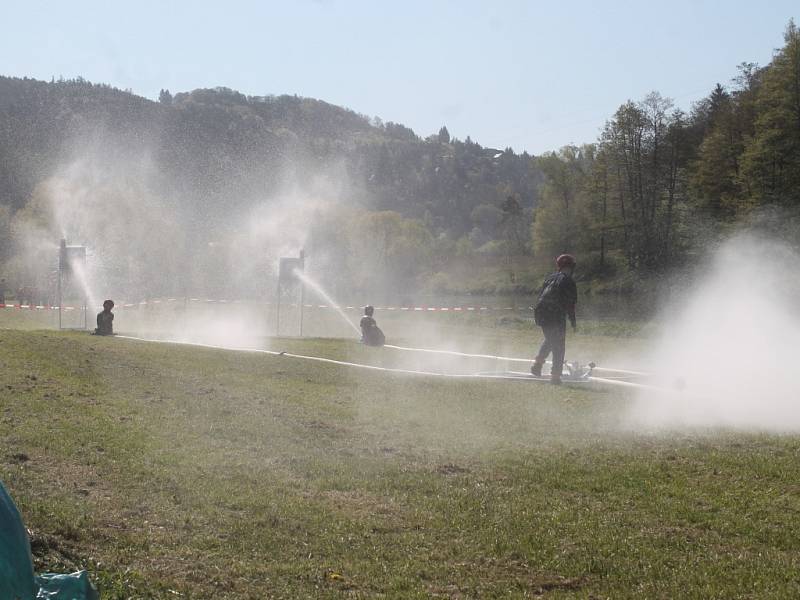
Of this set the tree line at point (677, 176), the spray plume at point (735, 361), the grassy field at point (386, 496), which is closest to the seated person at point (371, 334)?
the spray plume at point (735, 361)

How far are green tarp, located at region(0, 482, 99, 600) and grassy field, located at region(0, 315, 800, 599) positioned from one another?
25.6 inches

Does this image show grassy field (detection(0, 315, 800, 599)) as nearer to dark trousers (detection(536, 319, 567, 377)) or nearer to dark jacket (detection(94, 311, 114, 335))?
dark trousers (detection(536, 319, 567, 377))

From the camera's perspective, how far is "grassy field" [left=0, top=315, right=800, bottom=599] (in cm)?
672

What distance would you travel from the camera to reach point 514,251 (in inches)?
4636

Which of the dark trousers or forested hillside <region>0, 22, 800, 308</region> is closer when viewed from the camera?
the dark trousers

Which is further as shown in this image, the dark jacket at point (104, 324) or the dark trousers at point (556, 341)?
the dark jacket at point (104, 324)

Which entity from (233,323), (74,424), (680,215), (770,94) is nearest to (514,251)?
(680,215)

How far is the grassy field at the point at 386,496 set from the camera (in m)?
6.72

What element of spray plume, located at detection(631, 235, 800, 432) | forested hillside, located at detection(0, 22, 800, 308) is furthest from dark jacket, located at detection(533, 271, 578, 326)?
forested hillside, located at detection(0, 22, 800, 308)

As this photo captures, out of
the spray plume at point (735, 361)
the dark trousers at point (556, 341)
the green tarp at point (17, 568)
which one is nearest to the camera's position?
the green tarp at point (17, 568)

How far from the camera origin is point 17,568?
5.17m

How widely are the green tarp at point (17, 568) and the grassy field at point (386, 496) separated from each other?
65 cm

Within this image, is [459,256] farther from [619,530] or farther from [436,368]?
[619,530]

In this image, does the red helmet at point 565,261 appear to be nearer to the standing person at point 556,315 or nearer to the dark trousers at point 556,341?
the standing person at point 556,315
